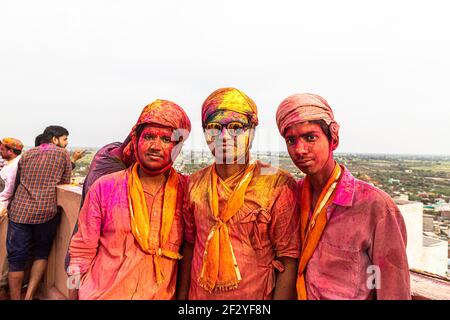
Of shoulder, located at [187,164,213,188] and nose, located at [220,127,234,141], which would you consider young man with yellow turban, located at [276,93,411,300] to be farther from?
shoulder, located at [187,164,213,188]

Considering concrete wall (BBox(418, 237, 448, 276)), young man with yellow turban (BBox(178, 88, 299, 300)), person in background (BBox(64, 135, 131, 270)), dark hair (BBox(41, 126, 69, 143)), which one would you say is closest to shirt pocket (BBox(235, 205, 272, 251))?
young man with yellow turban (BBox(178, 88, 299, 300))

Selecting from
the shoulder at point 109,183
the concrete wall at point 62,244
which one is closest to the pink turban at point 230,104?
the shoulder at point 109,183

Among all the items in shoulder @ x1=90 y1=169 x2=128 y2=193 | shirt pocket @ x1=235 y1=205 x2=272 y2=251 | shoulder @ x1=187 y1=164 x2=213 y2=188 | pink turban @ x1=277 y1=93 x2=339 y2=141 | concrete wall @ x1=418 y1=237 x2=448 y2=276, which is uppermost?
pink turban @ x1=277 y1=93 x2=339 y2=141

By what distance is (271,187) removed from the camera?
6.36 feet

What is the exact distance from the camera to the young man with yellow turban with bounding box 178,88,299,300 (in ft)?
6.06

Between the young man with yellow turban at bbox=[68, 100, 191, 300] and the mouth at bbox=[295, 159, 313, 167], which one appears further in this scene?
the young man with yellow turban at bbox=[68, 100, 191, 300]

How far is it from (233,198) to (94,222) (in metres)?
1.04

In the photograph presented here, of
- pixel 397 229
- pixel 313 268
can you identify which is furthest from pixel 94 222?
pixel 397 229

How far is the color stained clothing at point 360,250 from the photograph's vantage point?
155 centimetres

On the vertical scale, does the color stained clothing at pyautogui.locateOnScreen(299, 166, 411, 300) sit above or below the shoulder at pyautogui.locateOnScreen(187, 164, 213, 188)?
below

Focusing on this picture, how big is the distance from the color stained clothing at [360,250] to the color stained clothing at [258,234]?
22 centimetres

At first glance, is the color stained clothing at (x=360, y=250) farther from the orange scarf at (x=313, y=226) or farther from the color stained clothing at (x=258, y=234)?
the color stained clothing at (x=258, y=234)

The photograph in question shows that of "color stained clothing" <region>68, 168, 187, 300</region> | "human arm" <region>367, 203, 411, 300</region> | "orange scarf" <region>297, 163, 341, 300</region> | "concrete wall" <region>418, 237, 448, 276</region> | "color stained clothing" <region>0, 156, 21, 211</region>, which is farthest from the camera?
"concrete wall" <region>418, 237, 448, 276</region>
